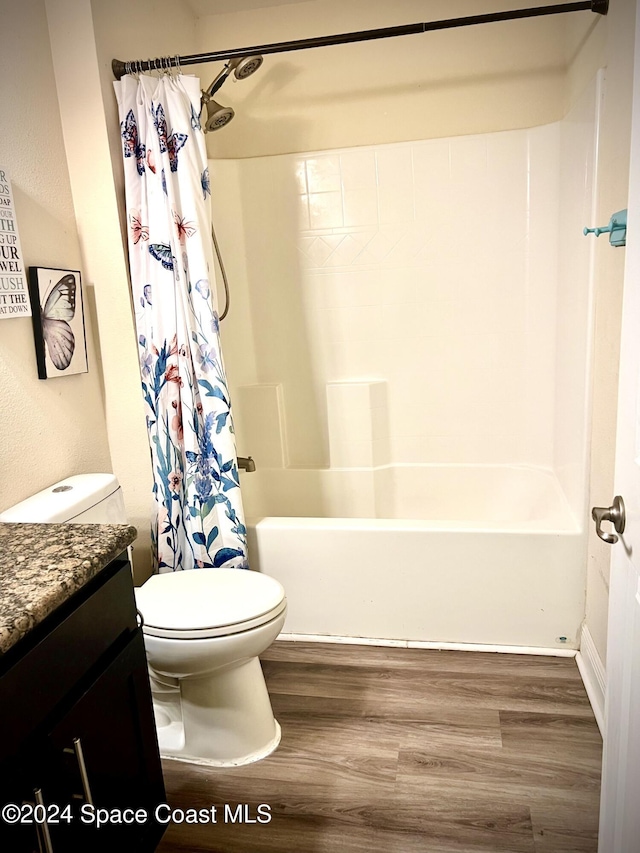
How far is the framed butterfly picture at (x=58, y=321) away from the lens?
6.21 ft

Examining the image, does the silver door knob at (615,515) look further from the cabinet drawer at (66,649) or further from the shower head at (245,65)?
the shower head at (245,65)

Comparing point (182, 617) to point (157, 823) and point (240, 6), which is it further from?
point (240, 6)

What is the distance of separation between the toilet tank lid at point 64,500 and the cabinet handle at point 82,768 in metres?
0.65

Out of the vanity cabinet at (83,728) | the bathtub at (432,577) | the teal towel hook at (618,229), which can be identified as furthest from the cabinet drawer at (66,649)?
the teal towel hook at (618,229)

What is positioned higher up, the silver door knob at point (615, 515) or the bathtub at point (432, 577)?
the silver door knob at point (615, 515)

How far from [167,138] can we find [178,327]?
595 millimetres

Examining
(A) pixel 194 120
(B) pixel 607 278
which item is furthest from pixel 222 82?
(B) pixel 607 278

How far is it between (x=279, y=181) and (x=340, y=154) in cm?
29

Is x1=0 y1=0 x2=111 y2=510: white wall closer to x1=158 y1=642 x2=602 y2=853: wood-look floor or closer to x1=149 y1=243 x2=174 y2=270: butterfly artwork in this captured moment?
x1=149 y1=243 x2=174 y2=270: butterfly artwork

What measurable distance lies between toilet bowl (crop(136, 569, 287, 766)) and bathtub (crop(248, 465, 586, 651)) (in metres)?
0.44

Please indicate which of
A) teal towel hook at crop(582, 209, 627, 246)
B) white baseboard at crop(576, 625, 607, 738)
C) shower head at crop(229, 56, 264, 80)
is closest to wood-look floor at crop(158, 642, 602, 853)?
white baseboard at crop(576, 625, 607, 738)

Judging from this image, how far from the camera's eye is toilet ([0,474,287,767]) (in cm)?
170

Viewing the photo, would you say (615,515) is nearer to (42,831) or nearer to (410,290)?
(42,831)

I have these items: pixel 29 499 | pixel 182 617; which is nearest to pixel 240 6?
pixel 29 499
